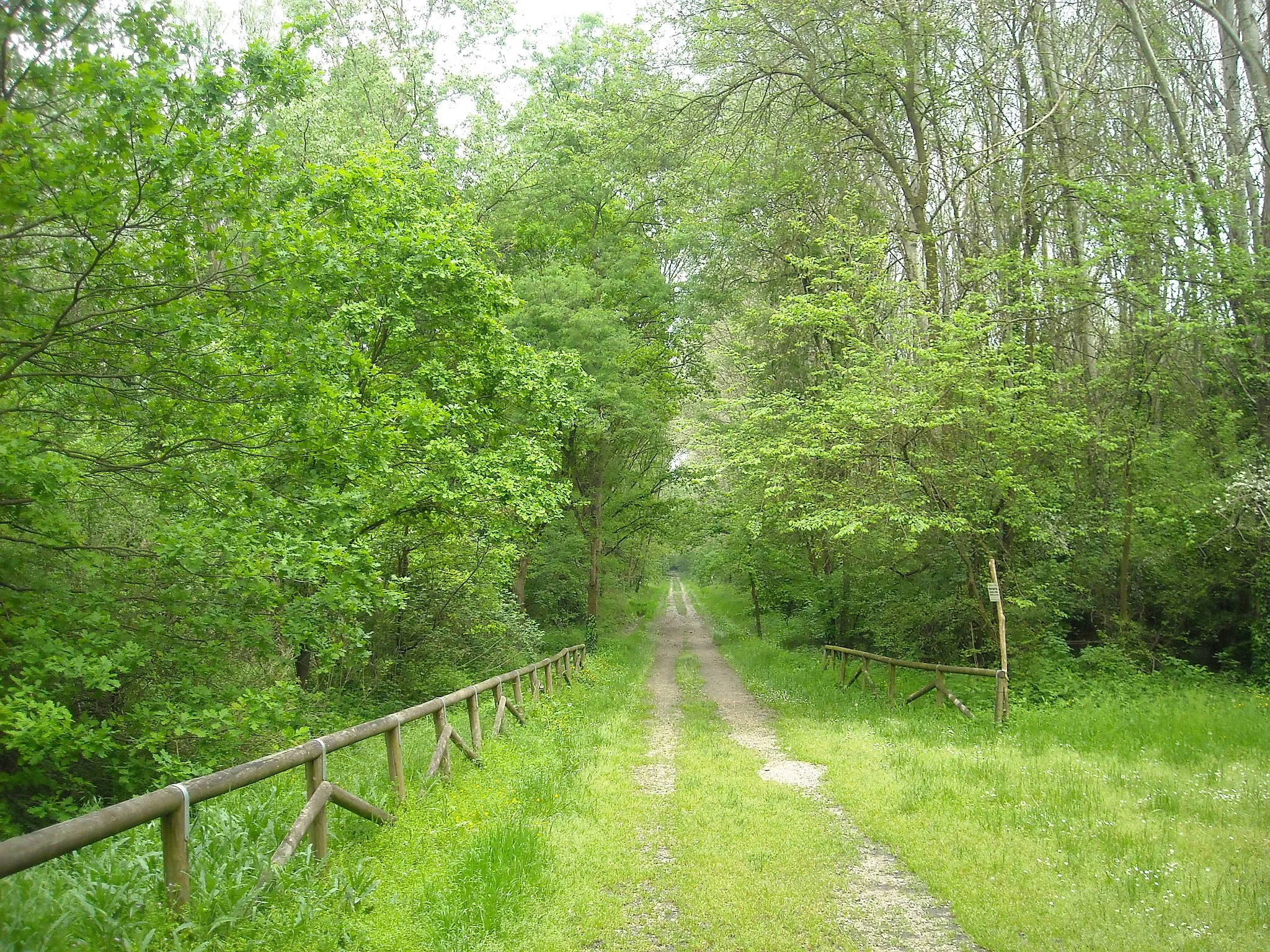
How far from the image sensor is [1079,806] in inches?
272

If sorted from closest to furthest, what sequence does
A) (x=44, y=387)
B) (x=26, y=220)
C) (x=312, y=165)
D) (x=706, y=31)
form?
(x=26, y=220) < (x=44, y=387) < (x=312, y=165) < (x=706, y=31)

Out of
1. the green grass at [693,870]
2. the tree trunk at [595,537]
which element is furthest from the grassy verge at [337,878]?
the tree trunk at [595,537]

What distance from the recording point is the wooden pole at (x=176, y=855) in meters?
3.66

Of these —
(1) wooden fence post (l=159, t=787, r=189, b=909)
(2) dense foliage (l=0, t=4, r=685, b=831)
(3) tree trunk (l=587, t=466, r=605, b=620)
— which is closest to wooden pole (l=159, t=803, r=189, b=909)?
(1) wooden fence post (l=159, t=787, r=189, b=909)

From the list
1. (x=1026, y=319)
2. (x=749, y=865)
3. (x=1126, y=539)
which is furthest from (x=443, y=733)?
(x=1126, y=539)

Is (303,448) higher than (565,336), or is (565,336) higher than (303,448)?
(565,336)

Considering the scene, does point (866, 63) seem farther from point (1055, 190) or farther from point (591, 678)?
point (591, 678)

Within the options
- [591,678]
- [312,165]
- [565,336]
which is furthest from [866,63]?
[591,678]

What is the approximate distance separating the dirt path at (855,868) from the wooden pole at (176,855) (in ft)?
11.6

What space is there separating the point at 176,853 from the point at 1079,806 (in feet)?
22.6

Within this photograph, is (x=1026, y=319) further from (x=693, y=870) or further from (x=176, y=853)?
(x=176, y=853)

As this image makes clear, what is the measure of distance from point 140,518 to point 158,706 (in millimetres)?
1963

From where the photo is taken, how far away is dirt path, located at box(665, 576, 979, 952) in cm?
457

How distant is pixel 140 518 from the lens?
819cm
